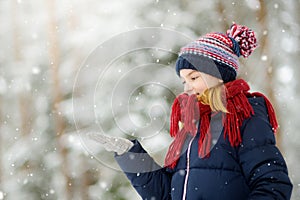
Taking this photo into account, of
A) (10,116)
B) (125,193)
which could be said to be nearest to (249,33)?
(125,193)

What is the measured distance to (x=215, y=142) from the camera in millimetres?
1619

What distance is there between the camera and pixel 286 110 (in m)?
3.61

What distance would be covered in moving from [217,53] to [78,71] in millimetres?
1753

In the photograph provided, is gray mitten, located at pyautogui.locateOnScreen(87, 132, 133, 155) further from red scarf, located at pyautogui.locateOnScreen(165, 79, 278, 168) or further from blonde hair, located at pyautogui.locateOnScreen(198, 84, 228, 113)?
blonde hair, located at pyautogui.locateOnScreen(198, 84, 228, 113)

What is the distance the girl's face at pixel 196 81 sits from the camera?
1723mm

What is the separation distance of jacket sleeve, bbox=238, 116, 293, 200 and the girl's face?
215mm

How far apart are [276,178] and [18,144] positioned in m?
3.52

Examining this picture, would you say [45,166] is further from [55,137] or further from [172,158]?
[172,158]

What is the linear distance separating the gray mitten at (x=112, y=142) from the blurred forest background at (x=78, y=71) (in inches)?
36.8

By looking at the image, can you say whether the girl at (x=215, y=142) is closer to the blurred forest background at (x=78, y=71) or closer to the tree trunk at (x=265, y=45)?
the blurred forest background at (x=78, y=71)

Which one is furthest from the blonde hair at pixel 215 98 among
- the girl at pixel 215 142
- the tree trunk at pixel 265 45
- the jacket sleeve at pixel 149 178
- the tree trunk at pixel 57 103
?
the tree trunk at pixel 57 103

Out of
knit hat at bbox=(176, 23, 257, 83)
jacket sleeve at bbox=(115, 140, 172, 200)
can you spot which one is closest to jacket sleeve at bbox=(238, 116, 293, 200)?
knit hat at bbox=(176, 23, 257, 83)

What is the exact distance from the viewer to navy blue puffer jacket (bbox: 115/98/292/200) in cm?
148

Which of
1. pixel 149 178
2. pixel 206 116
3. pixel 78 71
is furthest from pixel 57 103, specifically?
pixel 206 116
